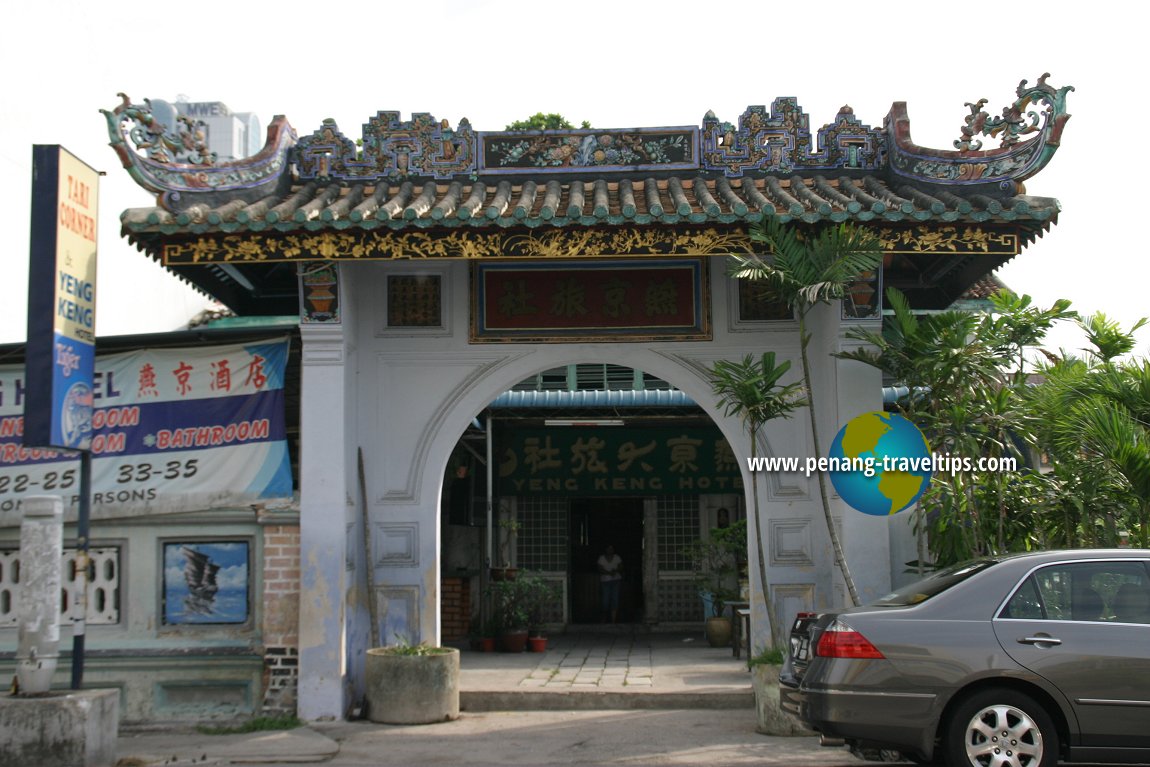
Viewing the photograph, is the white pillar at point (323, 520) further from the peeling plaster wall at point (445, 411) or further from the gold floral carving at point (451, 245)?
the gold floral carving at point (451, 245)

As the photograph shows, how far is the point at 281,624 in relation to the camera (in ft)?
31.6

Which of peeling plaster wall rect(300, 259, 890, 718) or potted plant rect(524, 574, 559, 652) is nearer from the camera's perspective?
peeling plaster wall rect(300, 259, 890, 718)

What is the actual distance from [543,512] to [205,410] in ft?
29.1

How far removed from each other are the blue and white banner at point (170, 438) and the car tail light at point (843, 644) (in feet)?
16.9

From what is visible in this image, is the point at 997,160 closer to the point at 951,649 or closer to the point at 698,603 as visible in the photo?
the point at 951,649

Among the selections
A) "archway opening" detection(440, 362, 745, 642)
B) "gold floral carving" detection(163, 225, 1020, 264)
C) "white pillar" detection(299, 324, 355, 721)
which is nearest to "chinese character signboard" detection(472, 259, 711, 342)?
"gold floral carving" detection(163, 225, 1020, 264)

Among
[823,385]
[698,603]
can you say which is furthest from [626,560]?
[823,385]

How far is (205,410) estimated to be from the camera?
10.1 m

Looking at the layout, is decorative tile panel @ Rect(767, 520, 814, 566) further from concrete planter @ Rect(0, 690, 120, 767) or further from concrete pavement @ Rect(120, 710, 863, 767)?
concrete planter @ Rect(0, 690, 120, 767)

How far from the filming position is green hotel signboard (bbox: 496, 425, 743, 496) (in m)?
17.4

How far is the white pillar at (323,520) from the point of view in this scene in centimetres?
953

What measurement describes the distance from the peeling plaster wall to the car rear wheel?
3.81 meters

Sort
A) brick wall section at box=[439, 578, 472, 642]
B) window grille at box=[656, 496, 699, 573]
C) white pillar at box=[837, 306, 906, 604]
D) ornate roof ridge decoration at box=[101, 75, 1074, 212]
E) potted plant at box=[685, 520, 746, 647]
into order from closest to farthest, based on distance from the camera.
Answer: white pillar at box=[837, 306, 906, 604] → ornate roof ridge decoration at box=[101, 75, 1074, 212] → potted plant at box=[685, 520, 746, 647] → brick wall section at box=[439, 578, 472, 642] → window grille at box=[656, 496, 699, 573]

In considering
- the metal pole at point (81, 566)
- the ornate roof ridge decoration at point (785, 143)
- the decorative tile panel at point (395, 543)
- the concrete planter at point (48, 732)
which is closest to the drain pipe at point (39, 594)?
the concrete planter at point (48, 732)
